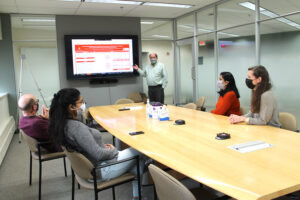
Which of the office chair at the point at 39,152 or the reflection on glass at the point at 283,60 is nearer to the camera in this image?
the office chair at the point at 39,152

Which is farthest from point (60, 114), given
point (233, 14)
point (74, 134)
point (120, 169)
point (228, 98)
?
point (233, 14)

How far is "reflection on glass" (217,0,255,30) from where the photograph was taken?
17.4 ft

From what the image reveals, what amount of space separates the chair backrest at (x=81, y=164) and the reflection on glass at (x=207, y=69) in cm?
502

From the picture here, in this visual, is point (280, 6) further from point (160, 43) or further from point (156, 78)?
point (160, 43)

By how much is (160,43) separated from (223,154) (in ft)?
21.0

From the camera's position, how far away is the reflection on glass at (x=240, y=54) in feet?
17.7

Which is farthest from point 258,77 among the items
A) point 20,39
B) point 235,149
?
point 20,39

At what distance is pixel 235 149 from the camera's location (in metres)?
1.98

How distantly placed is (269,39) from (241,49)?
746 millimetres

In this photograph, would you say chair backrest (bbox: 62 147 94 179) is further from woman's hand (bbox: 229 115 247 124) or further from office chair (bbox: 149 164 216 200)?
woman's hand (bbox: 229 115 247 124)

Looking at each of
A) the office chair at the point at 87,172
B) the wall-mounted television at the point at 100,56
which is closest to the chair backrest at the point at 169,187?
the office chair at the point at 87,172

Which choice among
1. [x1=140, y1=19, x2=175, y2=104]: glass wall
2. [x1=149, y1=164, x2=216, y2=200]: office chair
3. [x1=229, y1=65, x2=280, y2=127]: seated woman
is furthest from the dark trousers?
[x1=149, y1=164, x2=216, y2=200]: office chair

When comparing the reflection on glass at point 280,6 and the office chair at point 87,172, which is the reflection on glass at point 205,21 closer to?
the reflection on glass at point 280,6

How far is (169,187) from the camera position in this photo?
1.43 m
